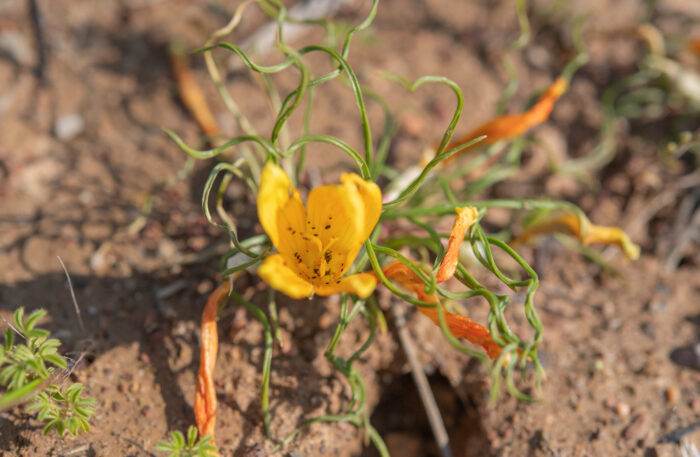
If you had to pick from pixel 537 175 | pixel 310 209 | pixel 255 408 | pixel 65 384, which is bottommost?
pixel 255 408

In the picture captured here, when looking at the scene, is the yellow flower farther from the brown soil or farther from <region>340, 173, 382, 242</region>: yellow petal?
the brown soil

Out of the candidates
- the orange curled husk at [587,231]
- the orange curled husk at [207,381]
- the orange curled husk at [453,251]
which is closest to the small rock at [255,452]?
the orange curled husk at [207,381]

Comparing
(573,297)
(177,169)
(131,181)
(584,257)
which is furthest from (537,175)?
(131,181)

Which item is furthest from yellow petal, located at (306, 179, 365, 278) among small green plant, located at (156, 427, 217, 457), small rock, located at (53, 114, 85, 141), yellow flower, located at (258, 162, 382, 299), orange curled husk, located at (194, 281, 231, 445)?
small rock, located at (53, 114, 85, 141)

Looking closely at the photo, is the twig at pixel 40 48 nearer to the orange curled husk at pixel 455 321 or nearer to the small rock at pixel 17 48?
the small rock at pixel 17 48

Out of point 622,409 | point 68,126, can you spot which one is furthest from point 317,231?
point 68,126

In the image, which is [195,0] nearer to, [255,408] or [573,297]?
[255,408]
